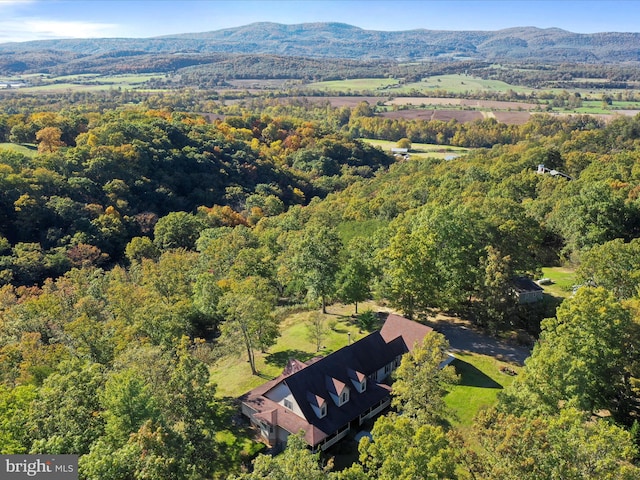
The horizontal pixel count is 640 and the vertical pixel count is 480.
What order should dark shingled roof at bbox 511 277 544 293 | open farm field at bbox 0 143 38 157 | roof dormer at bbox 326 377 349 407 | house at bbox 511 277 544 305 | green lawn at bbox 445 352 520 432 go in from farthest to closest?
open farm field at bbox 0 143 38 157 < dark shingled roof at bbox 511 277 544 293 < house at bbox 511 277 544 305 < green lawn at bbox 445 352 520 432 < roof dormer at bbox 326 377 349 407

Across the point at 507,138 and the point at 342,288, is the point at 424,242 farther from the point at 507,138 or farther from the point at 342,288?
the point at 507,138

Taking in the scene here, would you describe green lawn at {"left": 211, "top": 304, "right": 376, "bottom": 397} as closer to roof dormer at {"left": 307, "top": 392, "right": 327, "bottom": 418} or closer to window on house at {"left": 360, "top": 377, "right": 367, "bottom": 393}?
window on house at {"left": 360, "top": 377, "right": 367, "bottom": 393}

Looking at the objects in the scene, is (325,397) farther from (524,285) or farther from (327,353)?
(524,285)

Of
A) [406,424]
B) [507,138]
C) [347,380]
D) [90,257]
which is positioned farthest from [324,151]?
[406,424]

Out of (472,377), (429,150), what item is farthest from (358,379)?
(429,150)

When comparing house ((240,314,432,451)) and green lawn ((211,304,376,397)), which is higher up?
house ((240,314,432,451))

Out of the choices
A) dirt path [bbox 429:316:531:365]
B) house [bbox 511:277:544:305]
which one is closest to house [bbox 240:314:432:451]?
dirt path [bbox 429:316:531:365]
